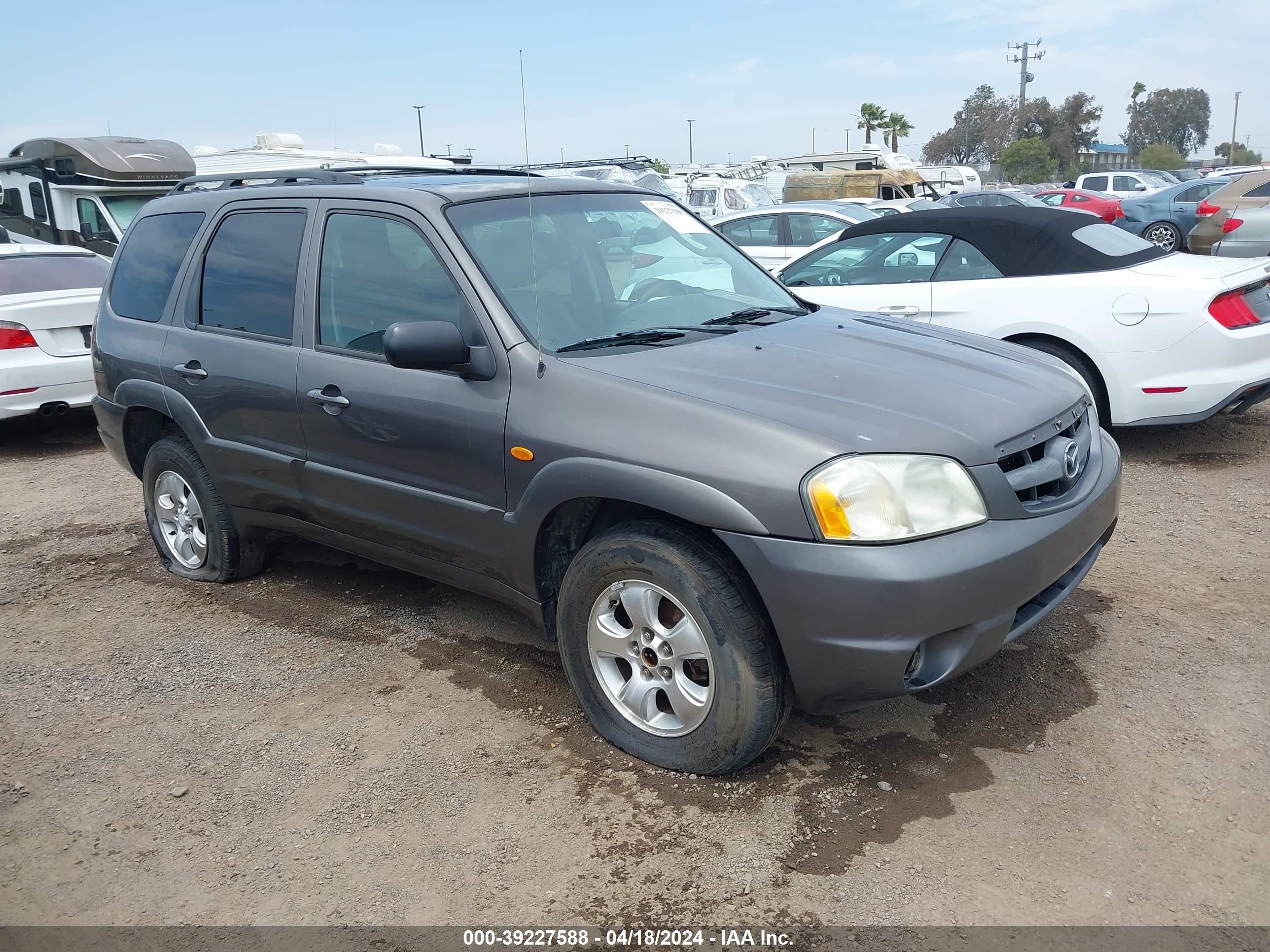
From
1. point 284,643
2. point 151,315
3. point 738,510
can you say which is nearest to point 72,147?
point 151,315

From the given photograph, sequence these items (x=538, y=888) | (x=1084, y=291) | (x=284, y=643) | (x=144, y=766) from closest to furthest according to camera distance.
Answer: (x=538, y=888), (x=144, y=766), (x=284, y=643), (x=1084, y=291)

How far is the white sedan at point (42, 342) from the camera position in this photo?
770cm

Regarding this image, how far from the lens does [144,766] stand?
3475mm

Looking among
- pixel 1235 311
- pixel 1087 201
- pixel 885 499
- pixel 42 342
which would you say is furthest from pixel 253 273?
pixel 1087 201

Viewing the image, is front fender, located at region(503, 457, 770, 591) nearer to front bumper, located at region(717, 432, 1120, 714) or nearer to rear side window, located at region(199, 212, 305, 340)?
front bumper, located at region(717, 432, 1120, 714)

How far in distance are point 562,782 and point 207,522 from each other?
249 centimetres

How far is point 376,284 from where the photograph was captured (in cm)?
391

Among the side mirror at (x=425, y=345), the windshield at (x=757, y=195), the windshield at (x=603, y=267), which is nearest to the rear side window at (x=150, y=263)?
the windshield at (x=603, y=267)

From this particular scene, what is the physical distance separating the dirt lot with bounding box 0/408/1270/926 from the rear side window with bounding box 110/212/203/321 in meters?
1.42

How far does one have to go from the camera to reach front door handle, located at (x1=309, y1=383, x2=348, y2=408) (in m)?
3.88

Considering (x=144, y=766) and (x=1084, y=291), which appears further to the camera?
(x=1084, y=291)

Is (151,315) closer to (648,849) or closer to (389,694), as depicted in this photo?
(389,694)

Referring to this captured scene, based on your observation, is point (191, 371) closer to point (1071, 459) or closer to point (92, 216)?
point (1071, 459)

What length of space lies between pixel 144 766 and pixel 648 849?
176 cm
